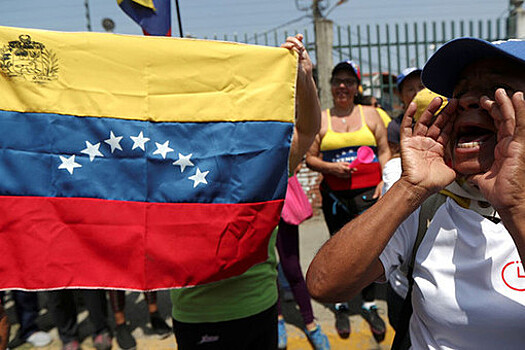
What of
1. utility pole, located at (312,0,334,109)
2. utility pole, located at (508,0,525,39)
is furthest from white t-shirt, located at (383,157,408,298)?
utility pole, located at (508,0,525,39)

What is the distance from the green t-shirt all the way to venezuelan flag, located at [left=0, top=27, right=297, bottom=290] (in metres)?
0.08

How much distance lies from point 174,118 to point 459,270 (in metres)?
1.38

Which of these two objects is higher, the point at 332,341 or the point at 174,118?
the point at 174,118

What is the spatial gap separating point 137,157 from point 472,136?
1.43m

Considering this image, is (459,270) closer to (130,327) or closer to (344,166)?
(344,166)

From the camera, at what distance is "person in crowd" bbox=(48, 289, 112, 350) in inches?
129

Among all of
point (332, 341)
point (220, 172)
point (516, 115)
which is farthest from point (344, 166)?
point (516, 115)

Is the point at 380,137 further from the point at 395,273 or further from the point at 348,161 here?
the point at 395,273

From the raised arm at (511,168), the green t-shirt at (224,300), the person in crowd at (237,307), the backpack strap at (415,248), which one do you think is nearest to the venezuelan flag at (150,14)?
the person in crowd at (237,307)

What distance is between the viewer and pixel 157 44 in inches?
76.9

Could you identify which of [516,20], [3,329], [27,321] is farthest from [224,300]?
[516,20]

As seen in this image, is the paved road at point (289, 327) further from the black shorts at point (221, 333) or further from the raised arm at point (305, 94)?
the raised arm at point (305, 94)

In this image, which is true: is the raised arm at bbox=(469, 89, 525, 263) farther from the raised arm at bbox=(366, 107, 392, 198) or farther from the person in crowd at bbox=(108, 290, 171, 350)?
the person in crowd at bbox=(108, 290, 171, 350)

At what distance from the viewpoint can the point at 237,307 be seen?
1926 mm
